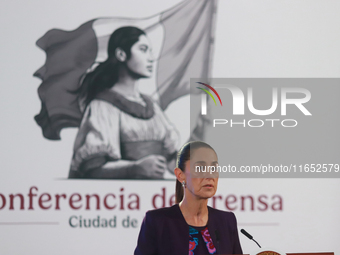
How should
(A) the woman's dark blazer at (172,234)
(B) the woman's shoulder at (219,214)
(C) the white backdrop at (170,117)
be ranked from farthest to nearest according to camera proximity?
1. (C) the white backdrop at (170,117)
2. (B) the woman's shoulder at (219,214)
3. (A) the woman's dark blazer at (172,234)

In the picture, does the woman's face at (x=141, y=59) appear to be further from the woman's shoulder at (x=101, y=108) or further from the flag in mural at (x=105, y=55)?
the woman's shoulder at (x=101, y=108)

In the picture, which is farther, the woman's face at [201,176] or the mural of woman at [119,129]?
the mural of woman at [119,129]

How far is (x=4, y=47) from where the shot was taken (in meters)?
3.42

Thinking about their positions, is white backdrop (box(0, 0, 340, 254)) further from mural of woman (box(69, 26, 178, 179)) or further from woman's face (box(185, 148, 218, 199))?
woman's face (box(185, 148, 218, 199))

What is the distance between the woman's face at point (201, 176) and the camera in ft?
6.40

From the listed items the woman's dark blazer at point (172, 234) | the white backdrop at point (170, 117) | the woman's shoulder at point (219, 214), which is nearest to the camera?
the woman's dark blazer at point (172, 234)

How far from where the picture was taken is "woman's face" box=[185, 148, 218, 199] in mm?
1951

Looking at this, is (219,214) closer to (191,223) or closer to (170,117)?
(191,223)

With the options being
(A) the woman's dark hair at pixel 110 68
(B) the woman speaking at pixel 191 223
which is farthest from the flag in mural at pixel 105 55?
(B) the woman speaking at pixel 191 223

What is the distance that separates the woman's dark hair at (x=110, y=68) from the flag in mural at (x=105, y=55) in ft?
0.13

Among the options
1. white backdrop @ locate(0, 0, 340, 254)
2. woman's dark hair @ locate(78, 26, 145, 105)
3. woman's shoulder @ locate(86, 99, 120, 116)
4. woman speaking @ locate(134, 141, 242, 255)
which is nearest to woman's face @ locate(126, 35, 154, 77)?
woman's dark hair @ locate(78, 26, 145, 105)

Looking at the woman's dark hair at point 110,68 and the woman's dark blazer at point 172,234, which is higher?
the woman's dark hair at point 110,68

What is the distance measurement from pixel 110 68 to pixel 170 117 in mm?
626

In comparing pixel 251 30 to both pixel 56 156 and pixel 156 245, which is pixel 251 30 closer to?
pixel 56 156
